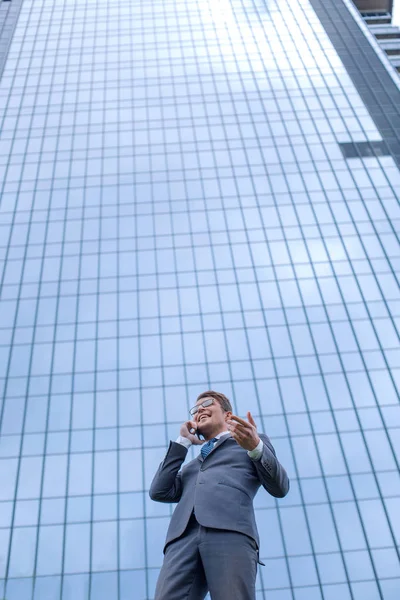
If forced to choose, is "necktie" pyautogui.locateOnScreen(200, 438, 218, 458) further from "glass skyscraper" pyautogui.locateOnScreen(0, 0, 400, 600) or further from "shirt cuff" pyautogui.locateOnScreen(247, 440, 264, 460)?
"glass skyscraper" pyautogui.locateOnScreen(0, 0, 400, 600)

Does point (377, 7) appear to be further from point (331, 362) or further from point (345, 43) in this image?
point (331, 362)

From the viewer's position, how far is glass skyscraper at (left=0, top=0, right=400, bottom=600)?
Answer: 874 inches

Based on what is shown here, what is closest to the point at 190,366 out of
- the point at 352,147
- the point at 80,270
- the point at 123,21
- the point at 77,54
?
the point at 80,270

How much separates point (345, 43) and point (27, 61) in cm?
2321

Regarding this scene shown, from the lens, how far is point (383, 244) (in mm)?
31047

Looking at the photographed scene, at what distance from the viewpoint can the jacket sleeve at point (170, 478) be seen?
544 cm

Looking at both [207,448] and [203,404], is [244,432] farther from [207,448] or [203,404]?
[203,404]

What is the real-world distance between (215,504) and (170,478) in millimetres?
674

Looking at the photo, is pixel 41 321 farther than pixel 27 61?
No

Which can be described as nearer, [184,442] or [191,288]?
[184,442]

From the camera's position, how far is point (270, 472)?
4988 millimetres

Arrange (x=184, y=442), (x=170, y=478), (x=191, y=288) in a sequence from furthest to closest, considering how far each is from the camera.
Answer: (x=191, y=288) → (x=184, y=442) → (x=170, y=478)

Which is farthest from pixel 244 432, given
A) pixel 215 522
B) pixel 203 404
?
pixel 203 404

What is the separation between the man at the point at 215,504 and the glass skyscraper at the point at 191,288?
57.9 feet
